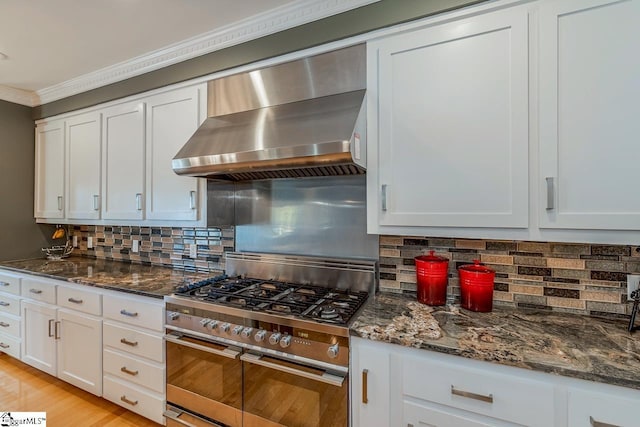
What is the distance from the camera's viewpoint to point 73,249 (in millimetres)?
3312

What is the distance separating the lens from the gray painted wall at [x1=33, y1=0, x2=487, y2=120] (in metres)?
1.48

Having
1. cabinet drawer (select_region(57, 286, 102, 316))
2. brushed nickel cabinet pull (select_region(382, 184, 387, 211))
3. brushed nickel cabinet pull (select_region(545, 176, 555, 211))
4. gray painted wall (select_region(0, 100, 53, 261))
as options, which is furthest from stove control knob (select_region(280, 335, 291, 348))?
gray painted wall (select_region(0, 100, 53, 261))

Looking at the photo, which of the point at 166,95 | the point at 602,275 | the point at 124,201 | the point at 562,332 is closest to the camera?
the point at 562,332

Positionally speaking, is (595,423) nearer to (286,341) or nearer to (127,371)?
(286,341)

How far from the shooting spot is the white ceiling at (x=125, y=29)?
172 cm

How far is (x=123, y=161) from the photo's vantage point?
243cm

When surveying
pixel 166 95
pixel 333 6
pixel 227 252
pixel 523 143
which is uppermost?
pixel 333 6

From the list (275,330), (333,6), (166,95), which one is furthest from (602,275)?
(166,95)

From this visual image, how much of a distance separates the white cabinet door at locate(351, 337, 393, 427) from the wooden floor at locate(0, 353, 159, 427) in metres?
1.53

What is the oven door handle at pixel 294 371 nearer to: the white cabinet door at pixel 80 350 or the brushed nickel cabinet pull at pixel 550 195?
the brushed nickel cabinet pull at pixel 550 195

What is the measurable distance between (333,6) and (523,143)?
1225 mm

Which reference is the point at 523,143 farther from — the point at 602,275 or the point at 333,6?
the point at 333,6

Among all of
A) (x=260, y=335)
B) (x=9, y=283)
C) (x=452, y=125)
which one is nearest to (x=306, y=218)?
(x=260, y=335)

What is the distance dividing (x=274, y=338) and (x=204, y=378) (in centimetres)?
59
